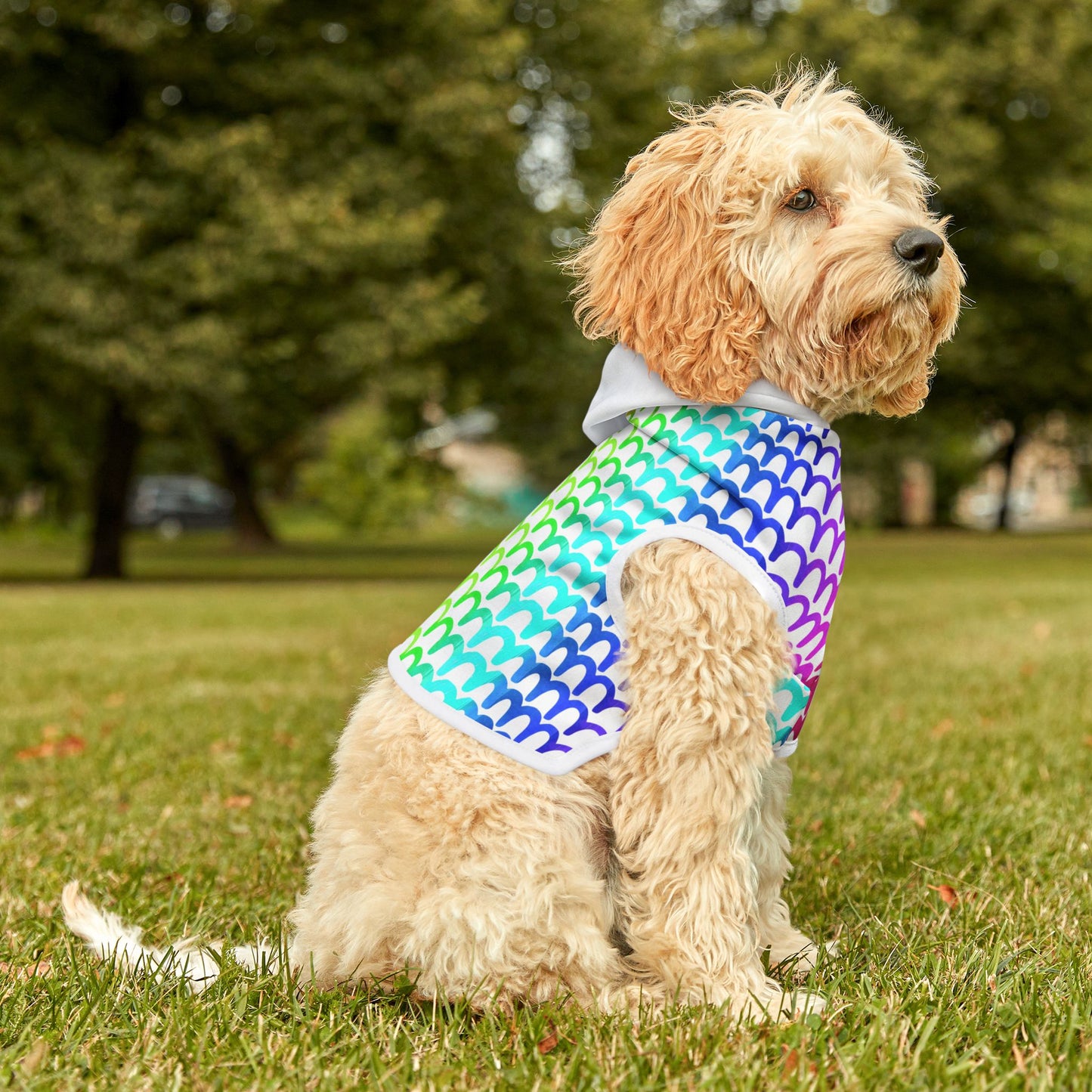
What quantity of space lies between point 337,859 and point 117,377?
48.1ft

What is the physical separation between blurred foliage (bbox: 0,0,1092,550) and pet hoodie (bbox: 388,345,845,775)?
42.5 feet

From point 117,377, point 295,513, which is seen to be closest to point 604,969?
point 117,377

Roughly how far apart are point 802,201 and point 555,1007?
1.98 m

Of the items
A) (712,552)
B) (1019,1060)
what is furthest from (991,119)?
(1019,1060)

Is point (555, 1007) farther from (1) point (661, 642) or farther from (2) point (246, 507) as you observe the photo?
(2) point (246, 507)

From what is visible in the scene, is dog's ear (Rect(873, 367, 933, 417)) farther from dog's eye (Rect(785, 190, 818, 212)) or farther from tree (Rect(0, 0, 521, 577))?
tree (Rect(0, 0, 521, 577))

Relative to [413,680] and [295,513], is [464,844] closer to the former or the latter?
[413,680]

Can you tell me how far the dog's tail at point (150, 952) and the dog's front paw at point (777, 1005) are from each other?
47.8 inches

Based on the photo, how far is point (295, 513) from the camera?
55125mm

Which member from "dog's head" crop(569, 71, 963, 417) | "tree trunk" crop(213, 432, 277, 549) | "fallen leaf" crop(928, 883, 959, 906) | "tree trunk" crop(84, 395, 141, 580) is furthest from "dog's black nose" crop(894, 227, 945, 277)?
"tree trunk" crop(213, 432, 277, 549)

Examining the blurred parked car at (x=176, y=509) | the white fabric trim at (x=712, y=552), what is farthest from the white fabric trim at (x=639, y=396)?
the blurred parked car at (x=176, y=509)

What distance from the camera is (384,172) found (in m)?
16.5

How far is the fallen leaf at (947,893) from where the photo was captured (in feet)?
11.8

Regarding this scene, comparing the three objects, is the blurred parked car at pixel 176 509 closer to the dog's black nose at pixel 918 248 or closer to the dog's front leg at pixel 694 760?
the dog's front leg at pixel 694 760
